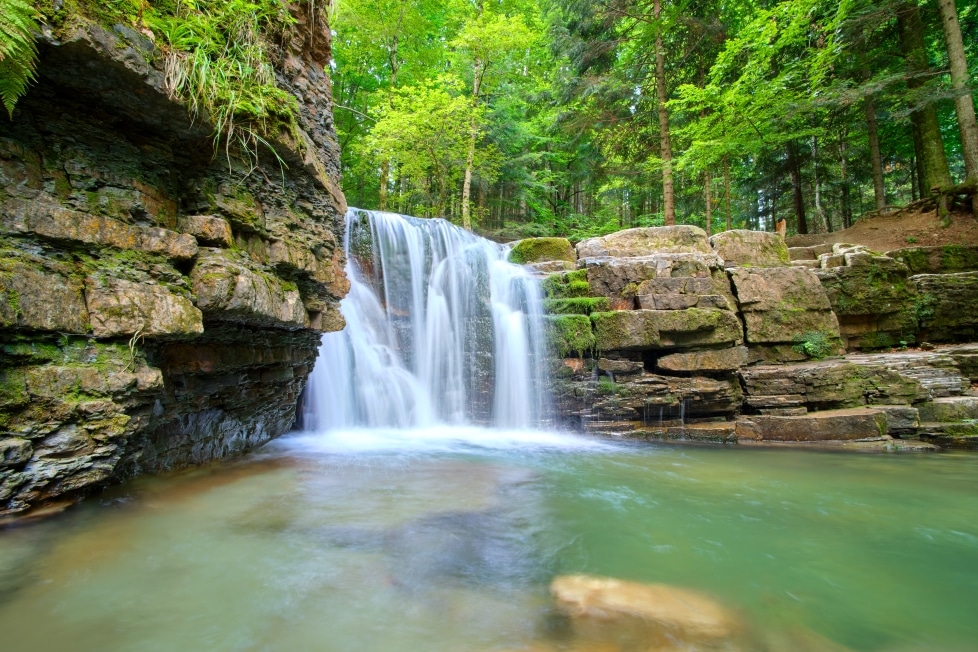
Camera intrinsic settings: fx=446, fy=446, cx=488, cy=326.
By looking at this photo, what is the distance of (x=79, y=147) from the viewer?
356 centimetres

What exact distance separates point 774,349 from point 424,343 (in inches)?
272

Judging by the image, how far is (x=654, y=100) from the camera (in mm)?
15031

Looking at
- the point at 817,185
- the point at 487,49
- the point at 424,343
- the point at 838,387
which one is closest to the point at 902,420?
the point at 838,387

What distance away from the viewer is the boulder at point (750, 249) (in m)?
10.4

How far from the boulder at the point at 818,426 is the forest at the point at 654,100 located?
7.21m

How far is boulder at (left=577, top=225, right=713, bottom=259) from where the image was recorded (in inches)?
422

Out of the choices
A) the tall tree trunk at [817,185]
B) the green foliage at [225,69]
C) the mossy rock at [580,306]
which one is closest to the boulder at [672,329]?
the mossy rock at [580,306]

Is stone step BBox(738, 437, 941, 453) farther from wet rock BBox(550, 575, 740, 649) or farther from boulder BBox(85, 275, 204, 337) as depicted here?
boulder BBox(85, 275, 204, 337)

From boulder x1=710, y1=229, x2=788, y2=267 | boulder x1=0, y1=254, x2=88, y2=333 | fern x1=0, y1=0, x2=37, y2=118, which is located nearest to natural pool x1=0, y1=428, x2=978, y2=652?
boulder x1=0, y1=254, x2=88, y2=333

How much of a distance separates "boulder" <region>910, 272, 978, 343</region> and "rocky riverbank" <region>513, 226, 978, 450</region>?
24mm

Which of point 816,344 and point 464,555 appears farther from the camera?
point 816,344

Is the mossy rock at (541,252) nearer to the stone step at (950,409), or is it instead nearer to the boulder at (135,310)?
the stone step at (950,409)

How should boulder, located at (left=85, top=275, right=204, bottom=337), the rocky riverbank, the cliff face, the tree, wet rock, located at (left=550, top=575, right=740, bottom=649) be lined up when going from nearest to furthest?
wet rock, located at (left=550, top=575, right=740, bottom=649) → the cliff face → boulder, located at (left=85, top=275, right=204, bottom=337) → the rocky riverbank → the tree

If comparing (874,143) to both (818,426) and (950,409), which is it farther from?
(818,426)
